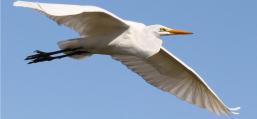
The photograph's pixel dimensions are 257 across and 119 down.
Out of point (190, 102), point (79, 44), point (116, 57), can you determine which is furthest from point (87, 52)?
point (190, 102)

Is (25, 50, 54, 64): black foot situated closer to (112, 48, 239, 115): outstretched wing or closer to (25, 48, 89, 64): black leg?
(25, 48, 89, 64): black leg

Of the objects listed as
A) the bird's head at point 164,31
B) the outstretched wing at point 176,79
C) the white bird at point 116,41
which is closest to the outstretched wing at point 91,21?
the white bird at point 116,41

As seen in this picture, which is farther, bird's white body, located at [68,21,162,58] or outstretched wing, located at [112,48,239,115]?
outstretched wing, located at [112,48,239,115]

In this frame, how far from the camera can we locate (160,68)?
17.3 metres

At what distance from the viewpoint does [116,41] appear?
588 inches

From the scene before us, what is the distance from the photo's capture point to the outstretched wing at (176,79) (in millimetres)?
17188

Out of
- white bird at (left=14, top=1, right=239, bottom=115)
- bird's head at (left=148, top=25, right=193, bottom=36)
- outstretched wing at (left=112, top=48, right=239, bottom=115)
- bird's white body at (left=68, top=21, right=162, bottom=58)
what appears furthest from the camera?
outstretched wing at (left=112, top=48, right=239, bottom=115)

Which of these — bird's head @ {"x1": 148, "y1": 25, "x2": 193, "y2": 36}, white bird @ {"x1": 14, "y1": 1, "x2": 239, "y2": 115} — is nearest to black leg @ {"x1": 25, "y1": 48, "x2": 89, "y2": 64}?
white bird @ {"x1": 14, "y1": 1, "x2": 239, "y2": 115}

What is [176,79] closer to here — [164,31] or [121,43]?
[164,31]

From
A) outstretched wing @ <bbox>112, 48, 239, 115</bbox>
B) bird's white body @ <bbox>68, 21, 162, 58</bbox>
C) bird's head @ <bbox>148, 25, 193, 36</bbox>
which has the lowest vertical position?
outstretched wing @ <bbox>112, 48, 239, 115</bbox>

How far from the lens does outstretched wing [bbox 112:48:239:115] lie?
56.4ft

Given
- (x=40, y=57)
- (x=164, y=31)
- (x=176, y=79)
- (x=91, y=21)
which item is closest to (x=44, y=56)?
(x=40, y=57)

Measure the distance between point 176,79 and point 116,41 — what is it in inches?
114

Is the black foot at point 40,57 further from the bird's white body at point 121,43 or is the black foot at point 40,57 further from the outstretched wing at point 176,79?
the outstretched wing at point 176,79
